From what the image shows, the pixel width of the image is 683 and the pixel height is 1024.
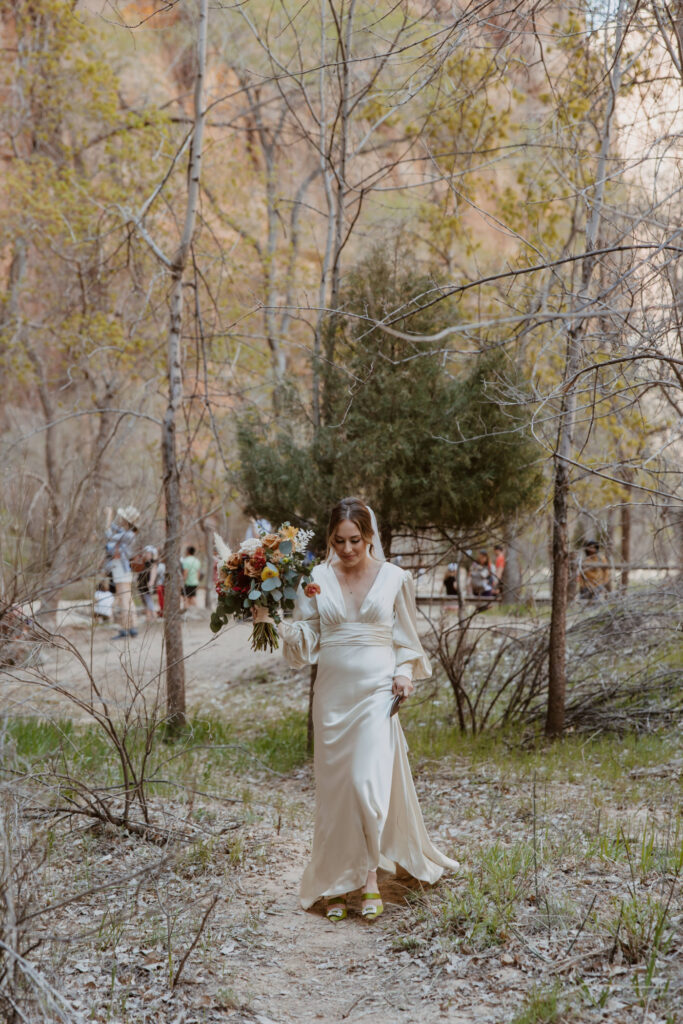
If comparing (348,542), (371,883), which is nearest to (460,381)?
(348,542)

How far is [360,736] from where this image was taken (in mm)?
5945

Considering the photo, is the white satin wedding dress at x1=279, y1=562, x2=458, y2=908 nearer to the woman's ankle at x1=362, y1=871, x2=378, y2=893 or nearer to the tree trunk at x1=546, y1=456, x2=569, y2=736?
the woman's ankle at x1=362, y1=871, x2=378, y2=893

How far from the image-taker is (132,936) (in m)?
5.14

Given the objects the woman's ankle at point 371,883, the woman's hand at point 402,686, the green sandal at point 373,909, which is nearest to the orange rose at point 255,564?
the woman's hand at point 402,686

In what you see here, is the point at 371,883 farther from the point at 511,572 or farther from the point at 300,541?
the point at 511,572

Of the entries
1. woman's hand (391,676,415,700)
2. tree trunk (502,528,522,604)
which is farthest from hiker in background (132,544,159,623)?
tree trunk (502,528,522,604)

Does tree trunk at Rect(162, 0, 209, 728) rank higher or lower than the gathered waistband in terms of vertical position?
higher

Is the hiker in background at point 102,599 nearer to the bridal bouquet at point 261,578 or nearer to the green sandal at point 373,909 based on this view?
the bridal bouquet at point 261,578

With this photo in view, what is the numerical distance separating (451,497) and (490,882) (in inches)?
183

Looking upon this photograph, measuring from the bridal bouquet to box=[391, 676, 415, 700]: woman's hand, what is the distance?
2.46 feet

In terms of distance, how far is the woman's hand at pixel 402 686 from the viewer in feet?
20.2

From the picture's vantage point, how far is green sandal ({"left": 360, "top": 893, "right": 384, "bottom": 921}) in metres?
5.66

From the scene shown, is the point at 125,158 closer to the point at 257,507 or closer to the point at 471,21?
the point at 257,507

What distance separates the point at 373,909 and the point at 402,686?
4.17 ft
